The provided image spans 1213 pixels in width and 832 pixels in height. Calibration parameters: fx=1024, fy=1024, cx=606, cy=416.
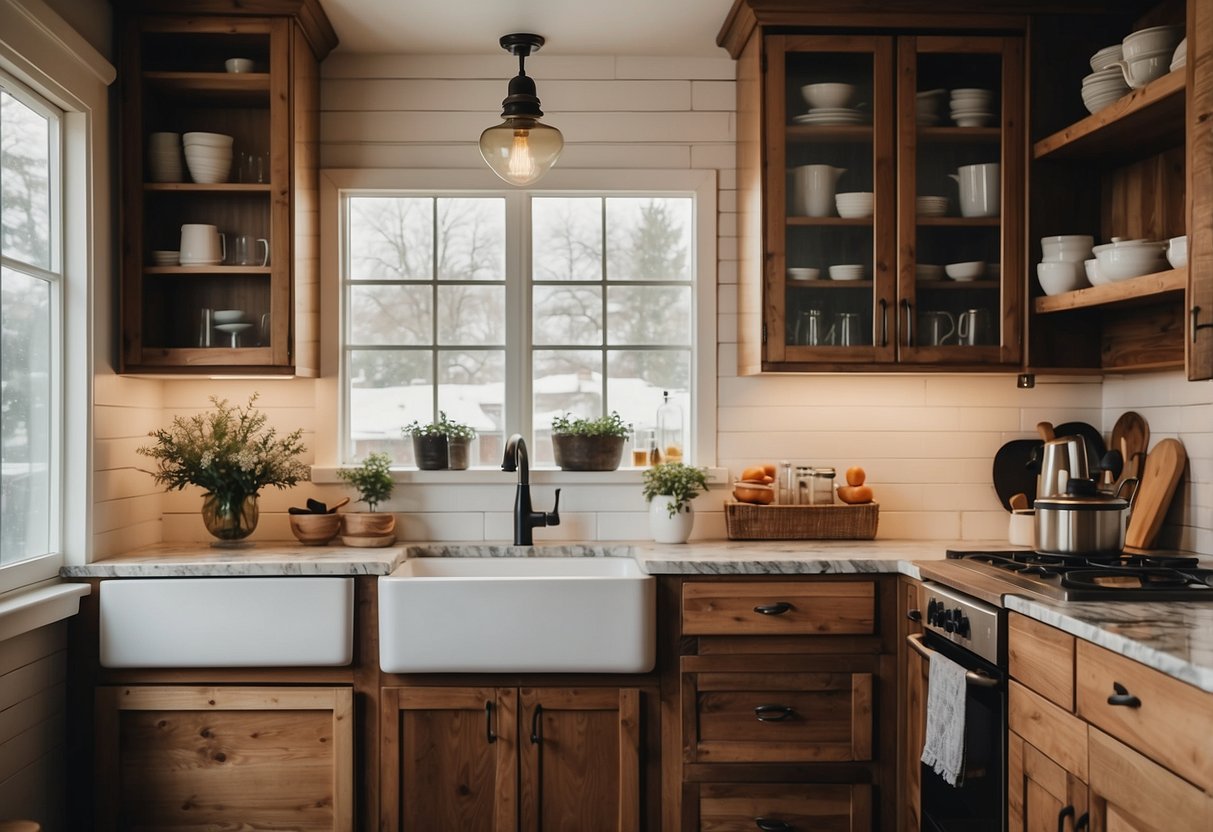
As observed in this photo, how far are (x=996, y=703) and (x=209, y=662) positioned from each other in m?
2.00

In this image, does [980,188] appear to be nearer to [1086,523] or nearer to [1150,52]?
[1150,52]

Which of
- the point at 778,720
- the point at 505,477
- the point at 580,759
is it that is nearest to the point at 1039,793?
the point at 778,720

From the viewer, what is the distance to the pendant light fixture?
2.85 m

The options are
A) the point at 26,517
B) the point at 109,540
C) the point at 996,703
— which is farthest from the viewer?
the point at 109,540

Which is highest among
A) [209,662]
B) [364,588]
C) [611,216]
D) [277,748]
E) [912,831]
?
[611,216]

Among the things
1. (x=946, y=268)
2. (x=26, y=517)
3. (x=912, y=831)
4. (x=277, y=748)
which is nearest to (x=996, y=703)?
(x=912, y=831)

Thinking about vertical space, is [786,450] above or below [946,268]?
below

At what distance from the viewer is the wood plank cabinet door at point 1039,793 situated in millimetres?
1907

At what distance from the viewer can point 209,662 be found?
2779 mm

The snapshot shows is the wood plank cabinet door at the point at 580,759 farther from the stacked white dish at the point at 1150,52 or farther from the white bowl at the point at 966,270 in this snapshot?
the stacked white dish at the point at 1150,52

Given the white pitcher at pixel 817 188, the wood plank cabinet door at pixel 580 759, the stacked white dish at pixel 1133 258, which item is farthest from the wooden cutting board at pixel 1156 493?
the wood plank cabinet door at pixel 580 759

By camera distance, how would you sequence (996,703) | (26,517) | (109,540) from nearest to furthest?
(996,703) → (26,517) → (109,540)

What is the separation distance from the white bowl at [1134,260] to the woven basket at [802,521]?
1024mm

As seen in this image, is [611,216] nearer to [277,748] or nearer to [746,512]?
[746,512]
